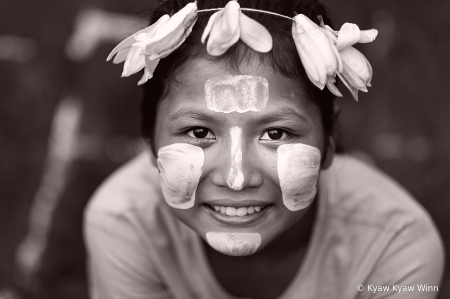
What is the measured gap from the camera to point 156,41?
1542mm

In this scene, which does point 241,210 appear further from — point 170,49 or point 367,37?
point 367,37

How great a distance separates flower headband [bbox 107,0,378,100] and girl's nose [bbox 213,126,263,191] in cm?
26

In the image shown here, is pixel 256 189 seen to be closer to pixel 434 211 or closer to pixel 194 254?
pixel 194 254

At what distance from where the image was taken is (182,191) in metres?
1.73

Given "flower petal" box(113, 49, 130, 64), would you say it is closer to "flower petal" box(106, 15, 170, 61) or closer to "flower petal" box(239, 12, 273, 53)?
"flower petal" box(106, 15, 170, 61)

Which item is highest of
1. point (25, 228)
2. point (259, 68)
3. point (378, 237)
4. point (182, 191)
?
point (259, 68)

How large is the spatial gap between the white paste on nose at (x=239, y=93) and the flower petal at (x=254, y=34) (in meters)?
0.11

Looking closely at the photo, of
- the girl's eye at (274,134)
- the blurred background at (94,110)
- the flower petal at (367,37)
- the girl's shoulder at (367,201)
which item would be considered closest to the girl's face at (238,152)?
the girl's eye at (274,134)

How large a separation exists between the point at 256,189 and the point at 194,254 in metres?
0.60

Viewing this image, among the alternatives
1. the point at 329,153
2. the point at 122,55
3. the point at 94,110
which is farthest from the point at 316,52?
the point at 94,110

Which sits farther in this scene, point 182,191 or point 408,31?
point 408,31

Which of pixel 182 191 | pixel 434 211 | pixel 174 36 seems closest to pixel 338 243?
pixel 182 191

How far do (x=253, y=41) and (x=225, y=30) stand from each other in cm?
9

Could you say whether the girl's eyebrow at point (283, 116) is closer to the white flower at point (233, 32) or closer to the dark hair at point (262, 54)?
the dark hair at point (262, 54)
